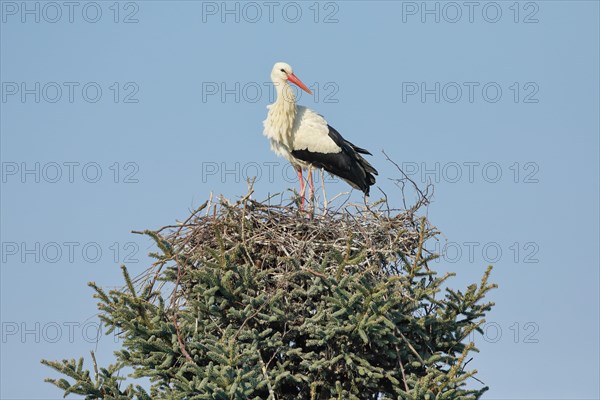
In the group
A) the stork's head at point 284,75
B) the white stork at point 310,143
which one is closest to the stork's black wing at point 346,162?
the white stork at point 310,143

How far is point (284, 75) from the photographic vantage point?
1287 centimetres

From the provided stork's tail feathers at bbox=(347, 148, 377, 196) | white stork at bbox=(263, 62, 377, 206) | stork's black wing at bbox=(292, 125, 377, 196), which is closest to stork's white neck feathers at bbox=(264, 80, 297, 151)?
white stork at bbox=(263, 62, 377, 206)

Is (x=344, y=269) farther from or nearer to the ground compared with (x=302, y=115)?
nearer to the ground

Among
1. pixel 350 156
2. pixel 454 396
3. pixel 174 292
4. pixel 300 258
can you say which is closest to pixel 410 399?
pixel 454 396

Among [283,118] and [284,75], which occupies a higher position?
[284,75]

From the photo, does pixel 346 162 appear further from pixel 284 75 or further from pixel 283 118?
pixel 284 75

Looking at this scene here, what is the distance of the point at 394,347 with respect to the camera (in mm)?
8477

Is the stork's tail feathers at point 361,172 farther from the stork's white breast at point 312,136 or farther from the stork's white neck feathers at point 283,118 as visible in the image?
the stork's white neck feathers at point 283,118

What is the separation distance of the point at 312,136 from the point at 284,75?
951mm

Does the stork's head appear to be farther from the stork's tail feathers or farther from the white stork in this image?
the stork's tail feathers

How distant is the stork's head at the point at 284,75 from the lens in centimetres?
1280

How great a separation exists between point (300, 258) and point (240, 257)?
53 centimetres

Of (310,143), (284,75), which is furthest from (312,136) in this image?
(284,75)

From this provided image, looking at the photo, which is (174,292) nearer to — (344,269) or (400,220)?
(344,269)
